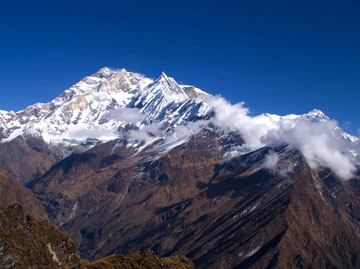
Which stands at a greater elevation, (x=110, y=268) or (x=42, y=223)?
(x=42, y=223)

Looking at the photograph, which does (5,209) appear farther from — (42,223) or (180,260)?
(180,260)

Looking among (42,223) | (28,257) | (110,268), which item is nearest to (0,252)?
(28,257)

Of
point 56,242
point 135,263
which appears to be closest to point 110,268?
point 135,263

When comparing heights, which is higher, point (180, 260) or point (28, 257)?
point (28, 257)

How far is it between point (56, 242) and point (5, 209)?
10593 millimetres

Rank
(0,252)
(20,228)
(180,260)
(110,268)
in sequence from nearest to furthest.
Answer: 1. (0,252)
2. (20,228)
3. (110,268)
4. (180,260)

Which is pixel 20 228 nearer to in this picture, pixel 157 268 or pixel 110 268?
pixel 110 268

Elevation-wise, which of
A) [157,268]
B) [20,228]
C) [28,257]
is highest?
[20,228]

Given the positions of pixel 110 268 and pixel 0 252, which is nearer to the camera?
pixel 0 252

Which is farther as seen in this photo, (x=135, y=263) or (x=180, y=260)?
(x=180, y=260)

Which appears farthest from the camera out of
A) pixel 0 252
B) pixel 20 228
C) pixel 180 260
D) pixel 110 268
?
pixel 180 260

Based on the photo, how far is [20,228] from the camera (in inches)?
3113

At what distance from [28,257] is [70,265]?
8.97 meters

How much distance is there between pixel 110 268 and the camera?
3593 inches
